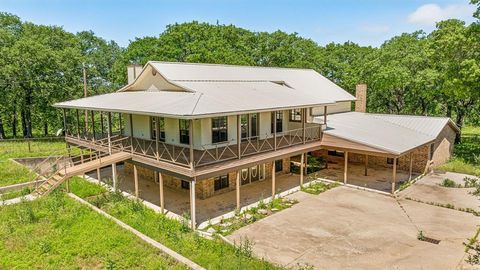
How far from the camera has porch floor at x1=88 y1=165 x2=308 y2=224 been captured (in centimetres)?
1502

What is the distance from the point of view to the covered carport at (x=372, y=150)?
58.7 ft

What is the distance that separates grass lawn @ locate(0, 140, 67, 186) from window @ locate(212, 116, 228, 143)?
1194 cm

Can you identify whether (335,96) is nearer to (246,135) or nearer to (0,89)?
(246,135)

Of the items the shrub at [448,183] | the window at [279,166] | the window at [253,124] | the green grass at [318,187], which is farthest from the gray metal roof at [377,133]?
the window at [253,124]

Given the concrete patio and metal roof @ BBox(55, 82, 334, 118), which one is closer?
metal roof @ BBox(55, 82, 334, 118)

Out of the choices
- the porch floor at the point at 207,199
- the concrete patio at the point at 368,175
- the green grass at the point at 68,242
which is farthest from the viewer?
the concrete patio at the point at 368,175

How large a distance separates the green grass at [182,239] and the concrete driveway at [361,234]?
36.8 inches

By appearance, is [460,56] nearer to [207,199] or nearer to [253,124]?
[253,124]

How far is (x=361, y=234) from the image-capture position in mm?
12539

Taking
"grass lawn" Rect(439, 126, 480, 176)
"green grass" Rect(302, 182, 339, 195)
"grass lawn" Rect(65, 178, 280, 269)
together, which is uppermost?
"grass lawn" Rect(65, 178, 280, 269)

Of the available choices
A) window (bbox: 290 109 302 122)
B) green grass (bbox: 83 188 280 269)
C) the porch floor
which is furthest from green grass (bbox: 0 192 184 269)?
window (bbox: 290 109 302 122)

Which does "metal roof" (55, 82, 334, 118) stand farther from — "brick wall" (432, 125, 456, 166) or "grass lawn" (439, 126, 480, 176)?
"grass lawn" (439, 126, 480, 176)

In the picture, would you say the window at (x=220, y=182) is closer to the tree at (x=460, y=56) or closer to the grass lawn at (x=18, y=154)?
the grass lawn at (x=18, y=154)

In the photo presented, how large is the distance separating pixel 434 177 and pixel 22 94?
37331 millimetres
